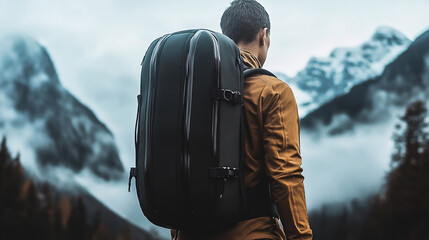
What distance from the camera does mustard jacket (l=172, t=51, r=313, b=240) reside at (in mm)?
1504

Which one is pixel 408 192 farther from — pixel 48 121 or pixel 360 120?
pixel 48 121

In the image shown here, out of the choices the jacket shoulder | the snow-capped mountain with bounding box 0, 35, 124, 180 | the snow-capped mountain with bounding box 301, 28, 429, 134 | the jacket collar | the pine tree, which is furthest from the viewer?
the snow-capped mountain with bounding box 301, 28, 429, 134

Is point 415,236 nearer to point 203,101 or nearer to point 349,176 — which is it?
point 349,176

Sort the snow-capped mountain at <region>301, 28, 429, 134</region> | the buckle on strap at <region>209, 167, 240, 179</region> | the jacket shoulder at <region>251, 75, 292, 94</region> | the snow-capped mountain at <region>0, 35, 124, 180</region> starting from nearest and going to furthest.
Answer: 1. the buckle on strap at <region>209, 167, 240, 179</region>
2. the jacket shoulder at <region>251, 75, 292, 94</region>
3. the snow-capped mountain at <region>0, 35, 124, 180</region>
4. the snow-capped mountain at <region>301, 28, 429, 134</region>

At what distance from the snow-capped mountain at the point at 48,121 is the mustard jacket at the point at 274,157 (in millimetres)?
6098

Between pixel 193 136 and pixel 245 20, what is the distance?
520mm

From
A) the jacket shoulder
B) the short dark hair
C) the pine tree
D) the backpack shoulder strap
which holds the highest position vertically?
the short dark hair

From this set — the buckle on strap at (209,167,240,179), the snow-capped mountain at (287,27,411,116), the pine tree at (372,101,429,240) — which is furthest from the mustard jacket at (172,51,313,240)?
the snow-capped mountain at (287,27,411,116)

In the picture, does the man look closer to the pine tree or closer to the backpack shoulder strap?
the backpack shoulder strap

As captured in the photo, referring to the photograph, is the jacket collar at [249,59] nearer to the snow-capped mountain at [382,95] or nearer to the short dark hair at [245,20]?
the short dark hair at [245,20]

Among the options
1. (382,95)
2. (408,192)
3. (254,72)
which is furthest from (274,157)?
(382,95)

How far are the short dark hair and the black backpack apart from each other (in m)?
0.23

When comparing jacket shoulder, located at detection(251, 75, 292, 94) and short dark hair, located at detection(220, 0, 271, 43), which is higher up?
short dark hair, located at detection(220, 0, 271, 43)

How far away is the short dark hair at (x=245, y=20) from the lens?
178 centimetres
